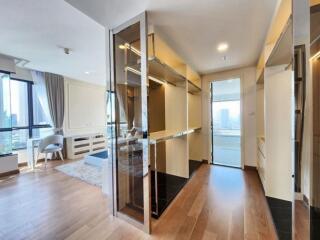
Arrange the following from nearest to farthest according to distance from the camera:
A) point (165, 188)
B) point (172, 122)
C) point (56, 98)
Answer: point (165, 188)
point (172, 122)
point (56, 98)

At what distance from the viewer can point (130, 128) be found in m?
2.11

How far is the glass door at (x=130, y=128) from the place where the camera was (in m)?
1.83

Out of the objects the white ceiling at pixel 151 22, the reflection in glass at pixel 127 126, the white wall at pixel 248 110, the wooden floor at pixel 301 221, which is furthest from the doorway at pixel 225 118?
the wooden floor at pixel 301 221

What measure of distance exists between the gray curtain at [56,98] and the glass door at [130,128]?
376 cm

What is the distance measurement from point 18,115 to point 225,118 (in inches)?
228

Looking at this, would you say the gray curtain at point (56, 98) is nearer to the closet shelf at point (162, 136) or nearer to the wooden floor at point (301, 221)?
the closet shelf at point (162, 136)

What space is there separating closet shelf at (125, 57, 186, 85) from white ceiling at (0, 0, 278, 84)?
0.42 metres

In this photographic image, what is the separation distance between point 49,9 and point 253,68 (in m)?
3.97

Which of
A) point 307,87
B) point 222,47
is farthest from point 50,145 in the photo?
point 307,87

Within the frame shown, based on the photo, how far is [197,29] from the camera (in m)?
2.12

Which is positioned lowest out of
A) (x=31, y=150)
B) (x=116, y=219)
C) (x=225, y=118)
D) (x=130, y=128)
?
(x=116, y=219)

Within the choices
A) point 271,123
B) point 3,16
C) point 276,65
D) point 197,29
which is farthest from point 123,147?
point 276,65

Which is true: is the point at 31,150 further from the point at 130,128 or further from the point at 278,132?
the point at 278,132

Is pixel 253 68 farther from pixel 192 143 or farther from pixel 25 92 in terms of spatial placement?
pixel 25 92
